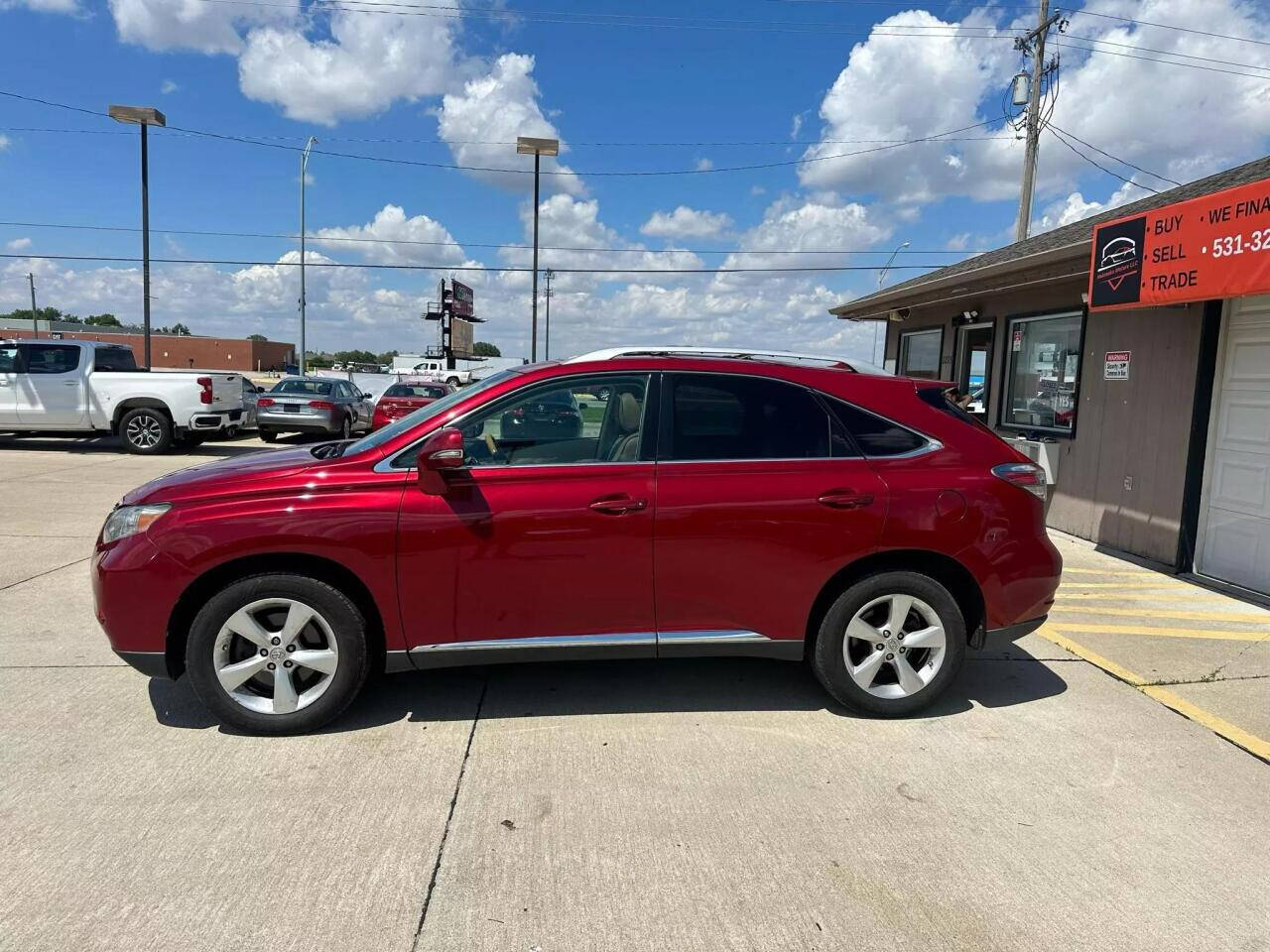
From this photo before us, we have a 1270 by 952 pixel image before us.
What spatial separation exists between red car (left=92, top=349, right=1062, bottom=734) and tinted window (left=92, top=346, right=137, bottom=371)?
41.1ft

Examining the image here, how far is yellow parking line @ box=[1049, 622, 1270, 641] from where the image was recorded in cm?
529

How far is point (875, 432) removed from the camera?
382 cm

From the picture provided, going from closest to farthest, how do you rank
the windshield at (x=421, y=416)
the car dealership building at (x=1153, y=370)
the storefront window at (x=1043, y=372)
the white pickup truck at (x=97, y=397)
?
the windshield at (x=421, y=416) → the car dealership building at (x=1153, y=370) → the storefront window at (x=1043, y=372) → the white pickup truck at (x=97, y=397)

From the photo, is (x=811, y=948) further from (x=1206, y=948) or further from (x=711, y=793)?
(x=1206, y=948)

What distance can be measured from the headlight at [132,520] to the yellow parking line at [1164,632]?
5.37 m

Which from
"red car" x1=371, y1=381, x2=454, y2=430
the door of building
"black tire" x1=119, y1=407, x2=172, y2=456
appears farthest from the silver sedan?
the door of building

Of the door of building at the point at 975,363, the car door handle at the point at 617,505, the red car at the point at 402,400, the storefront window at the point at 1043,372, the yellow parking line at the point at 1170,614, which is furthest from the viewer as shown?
the red car at the point at 402,400

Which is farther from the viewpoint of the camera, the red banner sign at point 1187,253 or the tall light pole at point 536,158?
the tall light pole at point 536,158

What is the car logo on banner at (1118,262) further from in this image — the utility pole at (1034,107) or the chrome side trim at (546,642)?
the utility pole at (1034,107)

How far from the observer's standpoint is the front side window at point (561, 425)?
361 centimetres

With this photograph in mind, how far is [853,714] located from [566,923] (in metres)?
1.96

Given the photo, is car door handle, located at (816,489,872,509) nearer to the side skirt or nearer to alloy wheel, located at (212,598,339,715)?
the side skirt

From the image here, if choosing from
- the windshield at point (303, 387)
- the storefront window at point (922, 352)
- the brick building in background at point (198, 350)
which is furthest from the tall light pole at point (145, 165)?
the brick building in background at point (198, 350)

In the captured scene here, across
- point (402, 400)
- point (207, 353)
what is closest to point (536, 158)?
point (402, 400)
